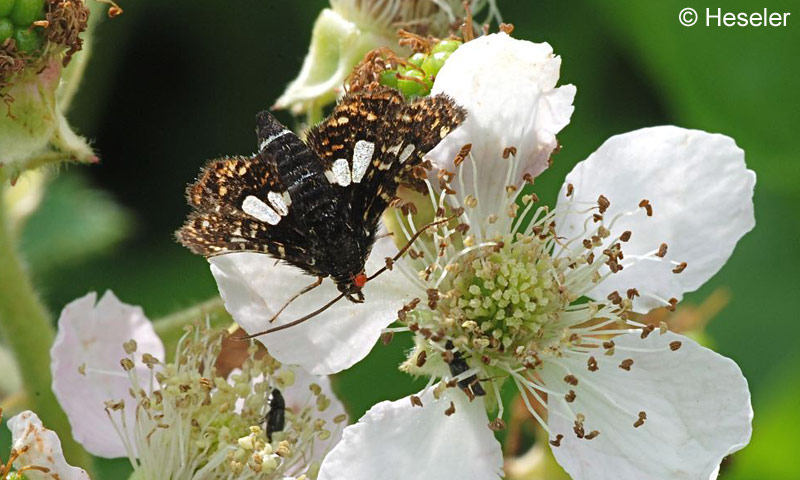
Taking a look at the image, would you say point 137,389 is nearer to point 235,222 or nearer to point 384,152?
point 235,222

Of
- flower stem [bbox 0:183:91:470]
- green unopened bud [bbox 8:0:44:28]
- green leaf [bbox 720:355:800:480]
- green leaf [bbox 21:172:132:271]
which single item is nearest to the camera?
green unopened bud [bbox 8:0:44:28]

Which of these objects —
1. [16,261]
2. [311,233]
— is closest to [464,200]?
[311,233]

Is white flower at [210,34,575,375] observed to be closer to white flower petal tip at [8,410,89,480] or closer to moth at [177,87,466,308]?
moth at [177,87,466,308]

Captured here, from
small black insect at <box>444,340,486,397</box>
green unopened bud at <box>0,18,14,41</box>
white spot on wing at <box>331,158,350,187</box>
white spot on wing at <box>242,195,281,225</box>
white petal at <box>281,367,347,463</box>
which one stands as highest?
green unopened bud at <box>0,18,14,41</box>

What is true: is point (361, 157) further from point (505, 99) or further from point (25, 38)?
point (25, 38)

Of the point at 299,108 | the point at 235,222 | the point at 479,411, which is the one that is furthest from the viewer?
the point at 299,108
